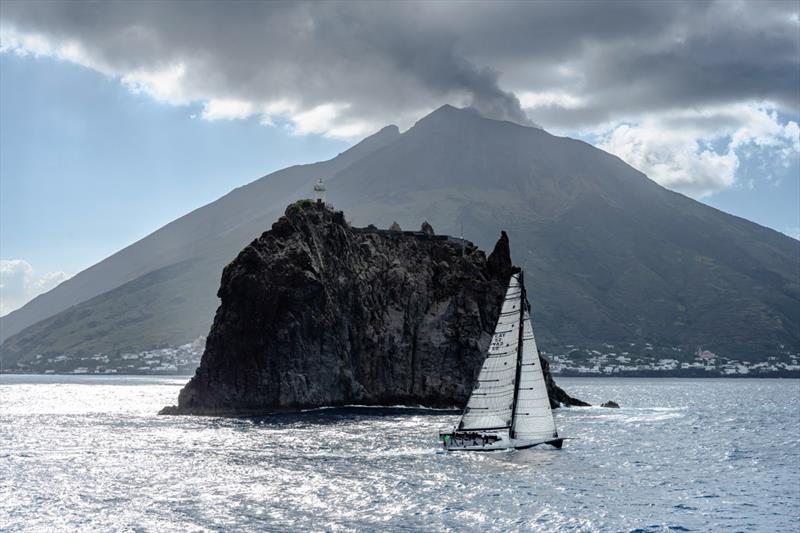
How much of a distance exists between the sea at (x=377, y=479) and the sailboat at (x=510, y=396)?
6.62 feet

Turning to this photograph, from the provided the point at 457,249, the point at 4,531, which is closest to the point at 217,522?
the point at 4,531

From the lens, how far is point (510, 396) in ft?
301

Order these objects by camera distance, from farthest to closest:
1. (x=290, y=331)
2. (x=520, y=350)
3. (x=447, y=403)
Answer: (x=447, y=403) < (x=290, y=331) < (x=520, y=350)

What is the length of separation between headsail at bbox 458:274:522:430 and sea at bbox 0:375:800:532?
4282 mm

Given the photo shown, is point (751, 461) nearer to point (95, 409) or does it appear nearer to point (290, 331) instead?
point (290, 331)

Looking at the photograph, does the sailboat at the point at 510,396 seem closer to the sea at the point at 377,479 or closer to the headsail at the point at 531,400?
the headsail at the point at 531,400

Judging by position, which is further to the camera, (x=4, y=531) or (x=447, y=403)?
(x=447, y=403)

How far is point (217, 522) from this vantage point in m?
56.2

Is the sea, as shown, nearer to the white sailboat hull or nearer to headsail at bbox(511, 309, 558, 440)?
the white sailboat hull

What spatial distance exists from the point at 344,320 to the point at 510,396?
6084cm

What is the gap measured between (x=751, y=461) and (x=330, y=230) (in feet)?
281

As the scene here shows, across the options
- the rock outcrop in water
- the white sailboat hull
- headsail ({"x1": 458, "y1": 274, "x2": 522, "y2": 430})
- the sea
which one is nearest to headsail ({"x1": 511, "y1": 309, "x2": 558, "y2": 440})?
the white sailboat hull

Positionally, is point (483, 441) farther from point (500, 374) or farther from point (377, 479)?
point (377, 479)

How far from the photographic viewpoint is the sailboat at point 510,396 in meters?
88.9
